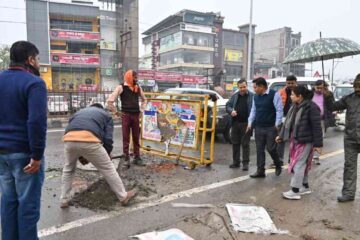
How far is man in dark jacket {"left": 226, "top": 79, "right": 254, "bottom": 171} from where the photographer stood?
6.04 meters

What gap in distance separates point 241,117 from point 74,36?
122 ft

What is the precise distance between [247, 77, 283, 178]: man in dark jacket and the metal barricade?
0.83 meters

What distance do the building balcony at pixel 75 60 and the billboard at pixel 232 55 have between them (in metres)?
27.6

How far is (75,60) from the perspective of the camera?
3844 cm

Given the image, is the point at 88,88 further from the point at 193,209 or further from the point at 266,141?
the point at 193,209

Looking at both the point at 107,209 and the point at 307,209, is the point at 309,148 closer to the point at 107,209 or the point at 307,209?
the point at 307,209

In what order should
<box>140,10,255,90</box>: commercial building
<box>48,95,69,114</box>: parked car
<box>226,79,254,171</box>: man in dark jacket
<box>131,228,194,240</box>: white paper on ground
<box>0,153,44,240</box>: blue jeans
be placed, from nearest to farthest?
<box>0,153,44,240</box>: blue jeans < <box>131,228,194,240</box>: white paper on ground < <box>226,79,254,171</box>: man in dark jacket < <box>48,95,69,114</box>: parked car < <box>140,10,255,90</box>: commercial building

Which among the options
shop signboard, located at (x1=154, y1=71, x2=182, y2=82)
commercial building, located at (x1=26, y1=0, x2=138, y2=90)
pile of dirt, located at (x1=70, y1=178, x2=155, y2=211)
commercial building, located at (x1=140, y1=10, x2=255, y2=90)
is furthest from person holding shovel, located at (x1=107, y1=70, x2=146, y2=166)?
commercial building, located at (x1=140, y1=10, x2=255, y2=90)

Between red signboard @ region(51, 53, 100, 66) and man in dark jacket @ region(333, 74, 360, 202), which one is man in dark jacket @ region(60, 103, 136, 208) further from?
red signboard @ region(51, 53, 100, 66)

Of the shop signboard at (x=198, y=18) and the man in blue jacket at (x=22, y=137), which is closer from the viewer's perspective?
the man in blue jacket at (x=22, y=137)

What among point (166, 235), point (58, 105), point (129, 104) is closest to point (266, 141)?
point (129, 104)

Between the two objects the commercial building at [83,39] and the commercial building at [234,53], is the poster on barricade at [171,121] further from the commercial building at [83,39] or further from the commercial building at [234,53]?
the commercial building at [234,53]

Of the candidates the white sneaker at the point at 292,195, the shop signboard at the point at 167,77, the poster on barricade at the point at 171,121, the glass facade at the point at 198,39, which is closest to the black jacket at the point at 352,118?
the white sneaker at the point at 292,195

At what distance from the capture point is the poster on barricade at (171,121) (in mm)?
6156
